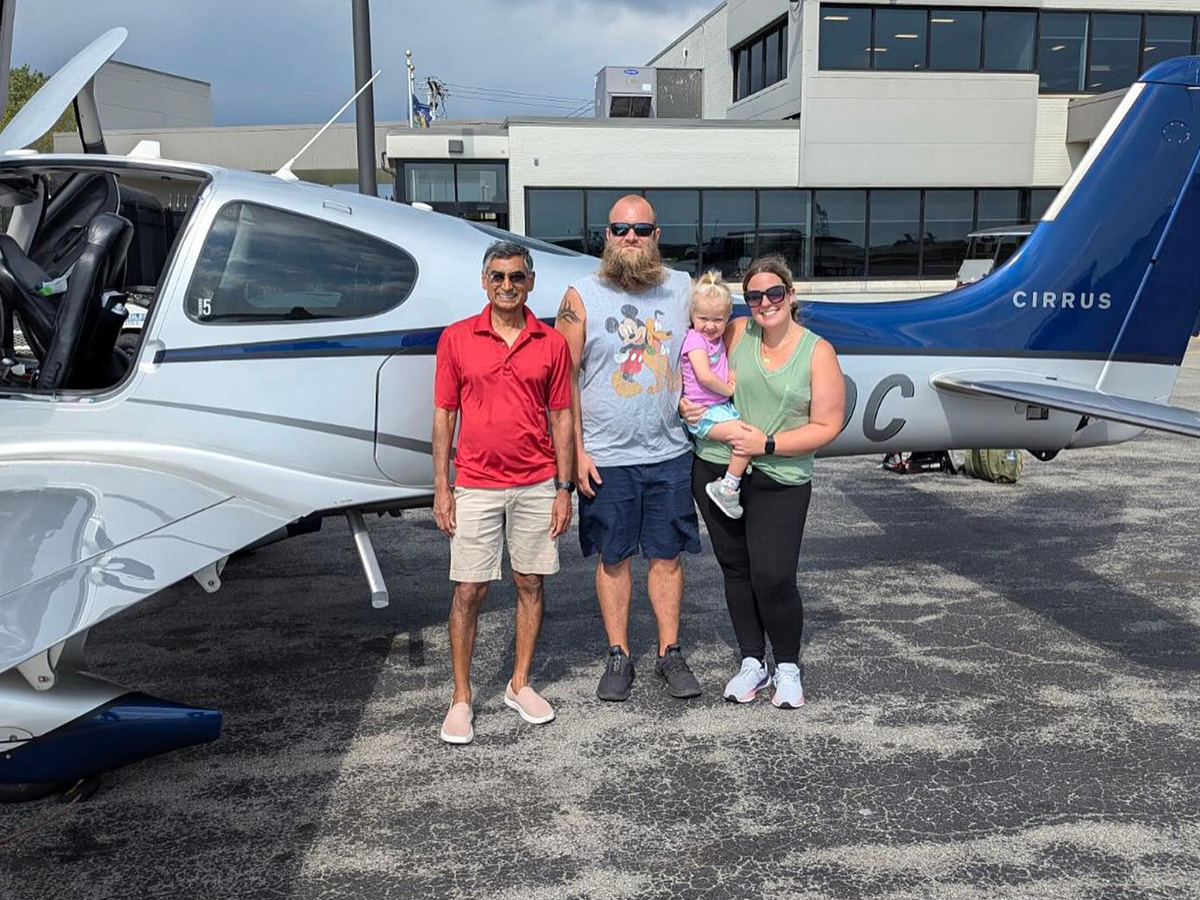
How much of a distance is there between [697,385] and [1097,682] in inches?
85.0

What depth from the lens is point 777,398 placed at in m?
3.75

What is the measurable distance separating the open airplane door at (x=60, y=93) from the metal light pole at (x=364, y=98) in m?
3.88

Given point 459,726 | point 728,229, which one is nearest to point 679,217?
point 728,229

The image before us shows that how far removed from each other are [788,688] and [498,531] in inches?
51.8

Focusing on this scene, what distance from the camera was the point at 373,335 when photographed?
13.1 feet

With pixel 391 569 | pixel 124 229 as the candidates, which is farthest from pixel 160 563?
pixel 391 569

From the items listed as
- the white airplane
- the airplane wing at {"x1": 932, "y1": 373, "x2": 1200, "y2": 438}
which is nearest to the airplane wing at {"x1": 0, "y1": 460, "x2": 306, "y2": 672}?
the white airplane

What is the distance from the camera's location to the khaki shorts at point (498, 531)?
3.69m

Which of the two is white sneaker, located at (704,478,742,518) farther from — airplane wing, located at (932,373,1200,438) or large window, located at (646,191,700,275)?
large window, located at (646,191,700,275)

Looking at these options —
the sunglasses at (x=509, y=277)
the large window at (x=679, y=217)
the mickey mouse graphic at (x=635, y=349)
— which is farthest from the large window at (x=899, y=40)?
the sunglasses at (x=509, y=277)

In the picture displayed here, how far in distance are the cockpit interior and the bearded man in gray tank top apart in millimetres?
1691

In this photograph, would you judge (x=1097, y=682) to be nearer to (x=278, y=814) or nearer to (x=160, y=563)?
(x=278, y=814)

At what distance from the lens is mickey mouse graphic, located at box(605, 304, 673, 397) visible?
381 centimetres

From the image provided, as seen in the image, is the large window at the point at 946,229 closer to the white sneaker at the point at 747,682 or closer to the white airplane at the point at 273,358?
the white airplane at the point at 273,358
